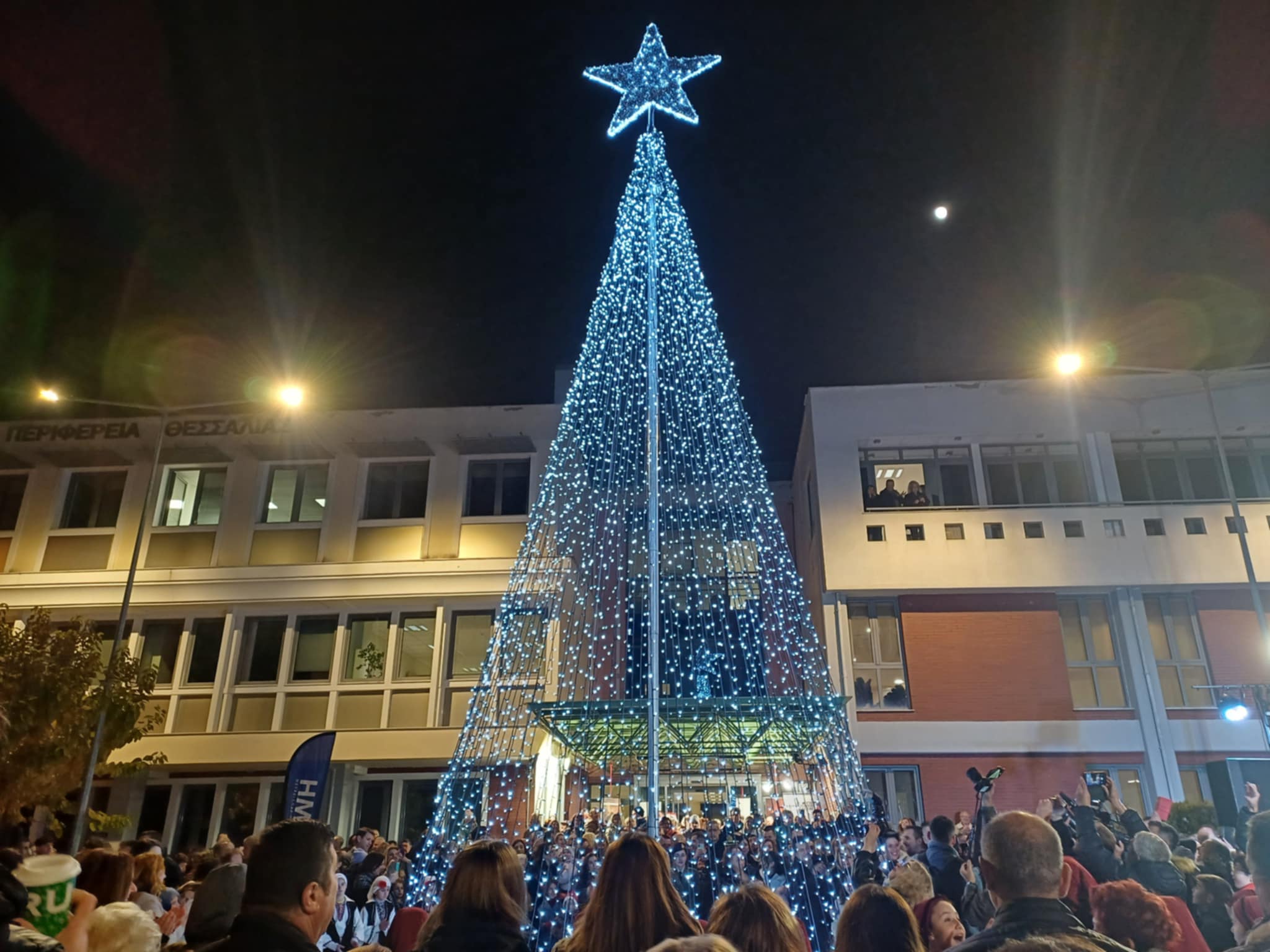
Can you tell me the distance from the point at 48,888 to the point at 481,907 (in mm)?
1638

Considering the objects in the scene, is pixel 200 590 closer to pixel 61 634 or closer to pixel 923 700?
pixel 61 634

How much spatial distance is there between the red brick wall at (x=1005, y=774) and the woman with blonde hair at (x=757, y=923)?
17.1 m

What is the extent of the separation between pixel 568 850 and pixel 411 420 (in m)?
12.9

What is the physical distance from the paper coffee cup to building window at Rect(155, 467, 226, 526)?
19.5 metres

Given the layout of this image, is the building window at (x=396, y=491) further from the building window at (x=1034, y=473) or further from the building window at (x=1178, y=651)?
the building window at (x=1178, y=651)

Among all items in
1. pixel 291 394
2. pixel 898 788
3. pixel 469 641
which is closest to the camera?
pixel 291 394

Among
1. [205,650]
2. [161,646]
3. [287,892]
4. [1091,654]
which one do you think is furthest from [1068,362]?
[161,646]

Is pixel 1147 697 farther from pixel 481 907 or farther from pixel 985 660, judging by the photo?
pixel 481 907

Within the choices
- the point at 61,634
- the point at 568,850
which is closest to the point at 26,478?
the point at 61,634

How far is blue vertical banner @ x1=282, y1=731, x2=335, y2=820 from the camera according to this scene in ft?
40.2

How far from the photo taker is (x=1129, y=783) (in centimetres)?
1905

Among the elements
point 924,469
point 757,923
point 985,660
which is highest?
point 924,469

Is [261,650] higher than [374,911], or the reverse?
[261,650]

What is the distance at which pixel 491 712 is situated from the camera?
57.1ft
